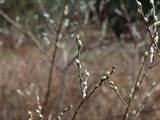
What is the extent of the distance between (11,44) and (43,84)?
675 centimetres

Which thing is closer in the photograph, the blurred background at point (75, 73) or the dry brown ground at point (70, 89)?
the blurred background at point (75, 73)

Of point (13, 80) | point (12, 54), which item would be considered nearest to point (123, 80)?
point (13, 80)

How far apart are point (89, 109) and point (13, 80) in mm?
2061

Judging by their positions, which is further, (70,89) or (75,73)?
(70,89)

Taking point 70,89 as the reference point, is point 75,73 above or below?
below

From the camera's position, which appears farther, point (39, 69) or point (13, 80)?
point (39, 69)

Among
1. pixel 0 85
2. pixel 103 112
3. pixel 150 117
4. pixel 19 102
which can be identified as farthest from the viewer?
pixel 0 85

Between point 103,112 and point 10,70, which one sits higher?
point 10,70

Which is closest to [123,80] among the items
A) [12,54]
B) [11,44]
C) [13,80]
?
[13,80]

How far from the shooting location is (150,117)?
733 cm

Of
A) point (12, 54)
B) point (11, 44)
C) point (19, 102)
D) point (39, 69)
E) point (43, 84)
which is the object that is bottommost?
point (19, 102)

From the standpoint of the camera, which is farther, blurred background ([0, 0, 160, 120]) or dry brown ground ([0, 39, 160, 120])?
dry brown ground ([0, 39, 160, 120])

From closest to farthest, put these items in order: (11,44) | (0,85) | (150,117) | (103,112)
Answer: (150,117)
(103,112)
(0,85)
(11,44)

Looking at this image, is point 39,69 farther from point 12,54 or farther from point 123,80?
point 12,54
